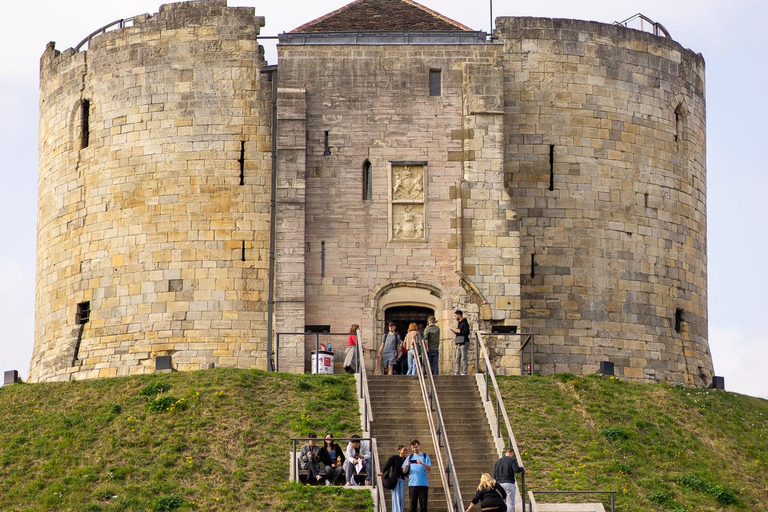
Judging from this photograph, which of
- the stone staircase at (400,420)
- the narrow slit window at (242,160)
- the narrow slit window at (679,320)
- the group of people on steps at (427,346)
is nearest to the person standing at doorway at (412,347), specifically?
the group of people on steps at (427,346)

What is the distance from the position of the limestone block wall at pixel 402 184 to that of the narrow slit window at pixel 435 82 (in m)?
0.09

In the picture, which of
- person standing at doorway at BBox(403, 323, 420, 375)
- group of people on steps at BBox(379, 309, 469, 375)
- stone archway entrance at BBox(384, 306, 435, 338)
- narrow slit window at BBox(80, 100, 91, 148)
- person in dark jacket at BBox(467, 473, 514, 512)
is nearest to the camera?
person in dark jacket at BBox(467, 473, 514, 512)

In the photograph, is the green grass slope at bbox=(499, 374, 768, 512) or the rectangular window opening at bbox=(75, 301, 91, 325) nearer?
the green grass slope at bbox=(499, 374, 768, 512)

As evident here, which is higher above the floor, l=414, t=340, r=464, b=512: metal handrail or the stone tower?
the stone tower

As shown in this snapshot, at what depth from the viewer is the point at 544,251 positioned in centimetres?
4153

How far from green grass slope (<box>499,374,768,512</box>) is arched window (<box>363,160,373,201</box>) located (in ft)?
20.5

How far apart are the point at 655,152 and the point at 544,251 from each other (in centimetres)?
431

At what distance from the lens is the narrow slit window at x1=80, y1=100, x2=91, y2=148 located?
142ft

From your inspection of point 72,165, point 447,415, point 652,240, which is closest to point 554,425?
point 447,415

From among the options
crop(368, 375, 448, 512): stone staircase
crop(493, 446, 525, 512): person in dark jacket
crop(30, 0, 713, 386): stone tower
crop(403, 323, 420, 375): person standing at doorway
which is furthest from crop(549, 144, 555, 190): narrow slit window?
crop(493, 446, 525, 512): person in dark jacket

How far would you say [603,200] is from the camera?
138ft

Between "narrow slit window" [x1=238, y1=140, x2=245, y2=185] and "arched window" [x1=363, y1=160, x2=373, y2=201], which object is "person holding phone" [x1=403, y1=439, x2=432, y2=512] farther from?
"narrow slit window" [x1=238, y1=140, x2=245, y2=185]

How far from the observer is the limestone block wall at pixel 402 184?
3944cm

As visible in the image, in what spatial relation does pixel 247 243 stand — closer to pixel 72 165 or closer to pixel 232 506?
pixel 72 165
